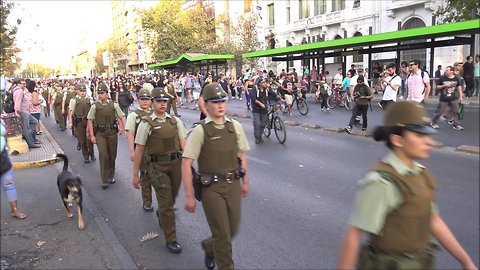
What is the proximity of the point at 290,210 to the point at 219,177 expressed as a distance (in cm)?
236

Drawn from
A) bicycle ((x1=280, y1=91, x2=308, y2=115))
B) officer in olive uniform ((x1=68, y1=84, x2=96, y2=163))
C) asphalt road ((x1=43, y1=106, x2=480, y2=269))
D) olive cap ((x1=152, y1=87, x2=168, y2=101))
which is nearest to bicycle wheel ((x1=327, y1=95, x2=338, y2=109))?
bicycle ((x1=280, y1=91, x2=308, y2=115))

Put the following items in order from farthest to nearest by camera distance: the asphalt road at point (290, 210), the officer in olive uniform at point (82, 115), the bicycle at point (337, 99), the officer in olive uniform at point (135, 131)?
1. the bicycle at point (337, 99)
2. the officer in olive uniform at point (82, 115)
3. the officer in olive uniform at point (135, 131)
4. the asphalt road at point (290, 210)

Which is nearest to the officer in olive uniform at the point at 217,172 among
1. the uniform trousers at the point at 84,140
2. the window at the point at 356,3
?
the uniform trousers at the point at 84,140

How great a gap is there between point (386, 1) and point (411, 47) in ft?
55.1

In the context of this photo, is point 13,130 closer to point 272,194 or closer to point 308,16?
point 272,194

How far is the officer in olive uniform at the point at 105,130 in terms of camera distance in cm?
732

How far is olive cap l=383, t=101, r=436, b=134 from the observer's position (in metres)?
2.05

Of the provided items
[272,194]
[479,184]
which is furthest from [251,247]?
[479,184]

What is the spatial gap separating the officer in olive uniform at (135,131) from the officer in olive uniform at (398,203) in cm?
364

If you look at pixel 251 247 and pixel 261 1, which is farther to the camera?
pixel 261 1

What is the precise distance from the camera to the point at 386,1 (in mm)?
33188

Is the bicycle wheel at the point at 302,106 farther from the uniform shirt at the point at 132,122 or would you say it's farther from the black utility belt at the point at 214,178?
the black utility belt at the point at 214,178

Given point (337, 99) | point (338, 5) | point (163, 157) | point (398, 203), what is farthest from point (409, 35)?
point (338, 5)

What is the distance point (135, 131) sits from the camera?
5707 millimetres
